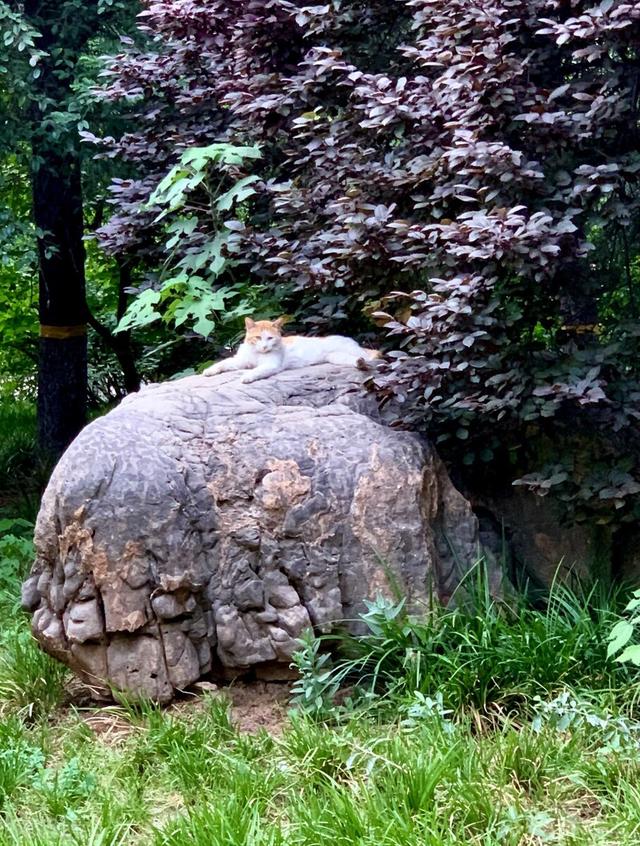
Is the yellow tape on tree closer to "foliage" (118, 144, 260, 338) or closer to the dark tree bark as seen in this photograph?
the dark tree bark

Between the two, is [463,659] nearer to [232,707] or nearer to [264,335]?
[232,707]

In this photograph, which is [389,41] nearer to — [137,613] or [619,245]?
[619,245]

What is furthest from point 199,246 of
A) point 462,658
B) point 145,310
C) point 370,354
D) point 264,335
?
point 462,658

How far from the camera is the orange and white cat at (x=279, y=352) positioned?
5.37m

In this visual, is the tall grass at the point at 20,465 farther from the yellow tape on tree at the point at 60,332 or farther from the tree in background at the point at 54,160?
the yellow tape on tree at the point at 60,332

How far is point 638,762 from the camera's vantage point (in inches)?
142

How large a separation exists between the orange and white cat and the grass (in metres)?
1.61

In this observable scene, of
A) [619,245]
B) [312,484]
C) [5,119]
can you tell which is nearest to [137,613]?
[312,484]

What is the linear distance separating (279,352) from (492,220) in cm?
165

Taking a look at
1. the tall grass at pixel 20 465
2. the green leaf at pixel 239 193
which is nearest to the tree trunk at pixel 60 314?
the tall grass at pixel 20 465

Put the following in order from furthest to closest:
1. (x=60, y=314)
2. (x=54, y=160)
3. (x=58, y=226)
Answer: (x=60, y=314) → (x=58, y=226) → (x=54, y=160)

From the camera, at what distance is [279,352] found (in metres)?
5.43

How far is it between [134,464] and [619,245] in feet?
8.66

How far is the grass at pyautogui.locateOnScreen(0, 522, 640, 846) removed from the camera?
3.35 meters
